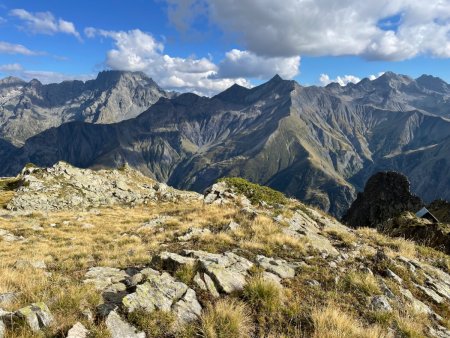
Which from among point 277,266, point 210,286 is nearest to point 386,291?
point 277,266

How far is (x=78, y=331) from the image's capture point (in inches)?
313

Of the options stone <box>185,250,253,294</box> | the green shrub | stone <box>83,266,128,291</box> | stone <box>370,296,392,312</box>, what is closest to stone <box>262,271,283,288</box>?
stone <box>185,250,253,294</box>

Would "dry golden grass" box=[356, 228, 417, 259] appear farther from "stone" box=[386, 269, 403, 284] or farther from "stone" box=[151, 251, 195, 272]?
"stone" box=[151, 251, 195, 272]

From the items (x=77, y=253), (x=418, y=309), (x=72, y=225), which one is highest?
(x=418, y=309)

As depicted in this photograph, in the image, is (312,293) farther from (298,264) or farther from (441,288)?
(441,288)

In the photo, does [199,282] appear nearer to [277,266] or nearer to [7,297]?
[277,266]

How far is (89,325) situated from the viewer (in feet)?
27.3

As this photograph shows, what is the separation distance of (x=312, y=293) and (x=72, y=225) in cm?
2465

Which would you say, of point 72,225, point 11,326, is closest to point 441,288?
point 11,326

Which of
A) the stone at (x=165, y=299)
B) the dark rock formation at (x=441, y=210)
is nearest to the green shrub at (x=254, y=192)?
the stone at (x=165, y=299)

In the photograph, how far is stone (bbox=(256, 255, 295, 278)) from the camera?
12.8 m

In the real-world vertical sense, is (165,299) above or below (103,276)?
above

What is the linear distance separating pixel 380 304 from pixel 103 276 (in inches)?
372

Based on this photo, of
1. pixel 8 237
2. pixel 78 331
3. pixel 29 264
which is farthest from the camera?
pixel 8 237
